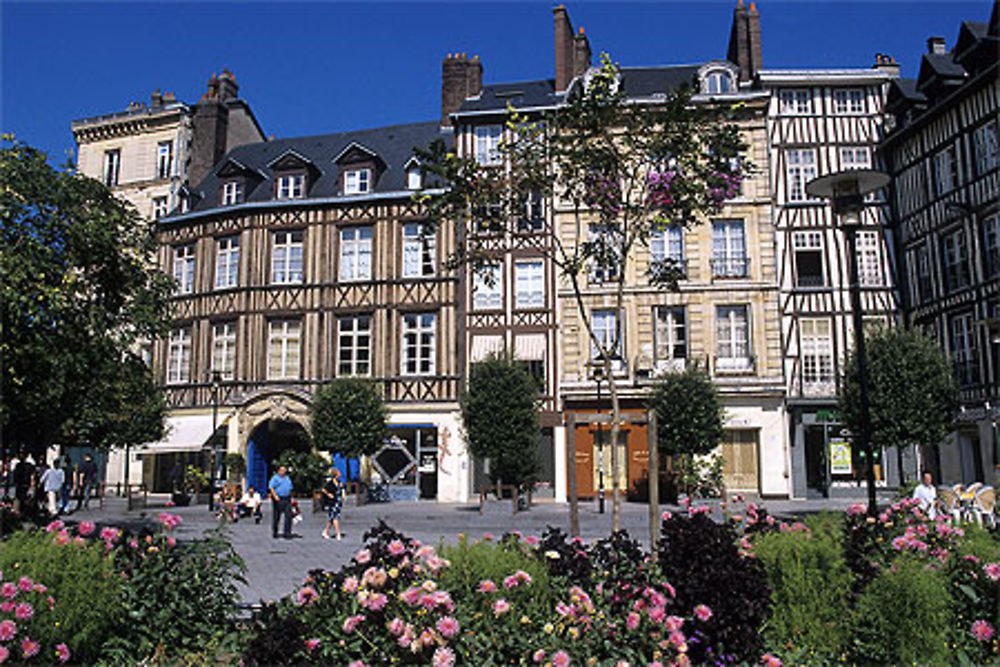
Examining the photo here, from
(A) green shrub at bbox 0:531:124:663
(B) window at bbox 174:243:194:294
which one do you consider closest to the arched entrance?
(B) window at bbox 174:243:194:294

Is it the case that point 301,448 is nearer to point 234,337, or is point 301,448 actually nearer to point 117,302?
point 234,337

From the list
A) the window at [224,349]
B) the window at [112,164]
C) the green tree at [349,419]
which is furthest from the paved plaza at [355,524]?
the window at [112,164]

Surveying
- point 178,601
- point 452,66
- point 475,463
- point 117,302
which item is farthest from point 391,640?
point 452,66

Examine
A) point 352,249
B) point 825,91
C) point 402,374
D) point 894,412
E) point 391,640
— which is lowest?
point 391,640

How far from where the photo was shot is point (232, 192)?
92.6 ft

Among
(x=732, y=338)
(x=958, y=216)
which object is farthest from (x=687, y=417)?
(x=958, y=216)

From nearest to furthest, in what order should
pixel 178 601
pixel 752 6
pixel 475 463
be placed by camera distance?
pixel 178 601
pixel 475 463
pixel 752 6

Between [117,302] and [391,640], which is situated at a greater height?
[117,302]

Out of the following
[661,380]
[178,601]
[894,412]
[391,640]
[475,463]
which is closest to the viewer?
[391,640]

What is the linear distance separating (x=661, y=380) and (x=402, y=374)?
8.39 metres

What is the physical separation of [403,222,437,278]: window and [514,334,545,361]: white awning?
3.88m

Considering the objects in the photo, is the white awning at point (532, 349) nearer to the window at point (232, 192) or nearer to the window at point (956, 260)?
the window at point (232, 192)

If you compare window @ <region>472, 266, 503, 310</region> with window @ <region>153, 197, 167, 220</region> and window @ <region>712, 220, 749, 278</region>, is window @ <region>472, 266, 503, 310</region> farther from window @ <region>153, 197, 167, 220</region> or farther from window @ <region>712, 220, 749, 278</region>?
window @ <region>153, 197, 167, 220</region>

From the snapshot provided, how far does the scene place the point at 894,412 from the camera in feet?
62.1
